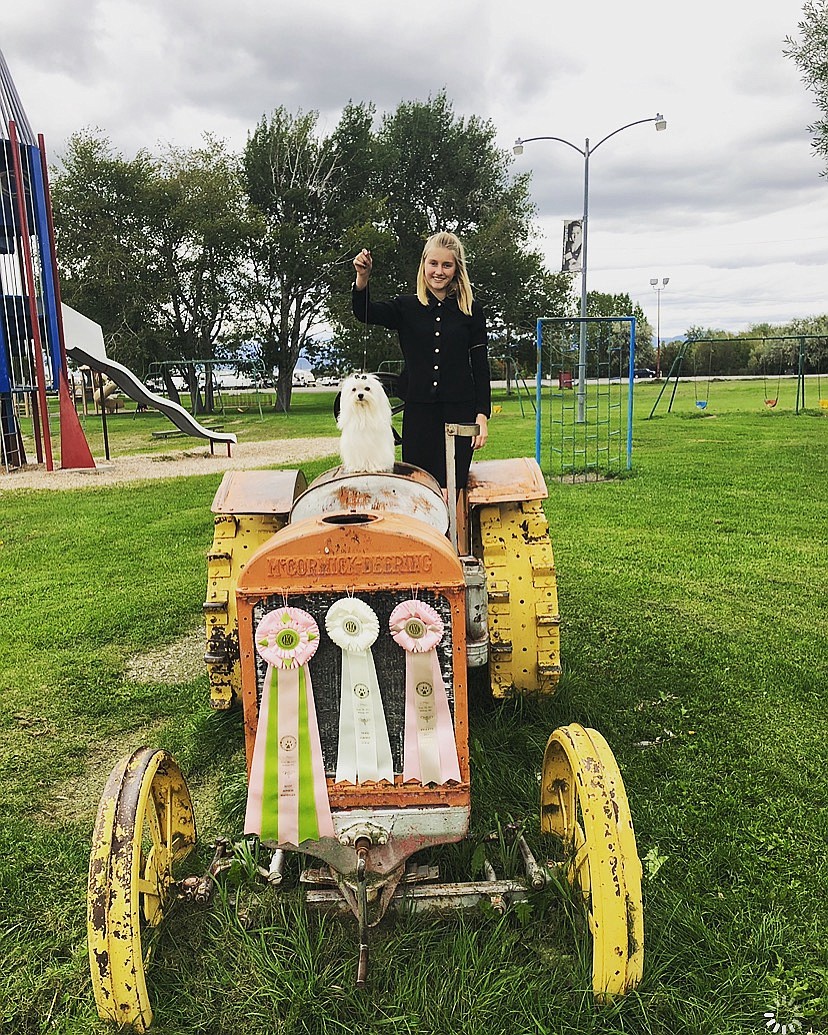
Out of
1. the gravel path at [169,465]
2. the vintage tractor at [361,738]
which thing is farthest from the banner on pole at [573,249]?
the vintage tractor at [361,738]

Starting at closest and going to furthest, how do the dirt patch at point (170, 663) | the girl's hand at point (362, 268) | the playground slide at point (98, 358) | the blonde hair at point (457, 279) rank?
1. the girl's hand at point (362, 268)
2. the blonde hair at point (457, 279)
3. the dirt patch at point (170, 663)
4. the playground slide at point (98, 358)

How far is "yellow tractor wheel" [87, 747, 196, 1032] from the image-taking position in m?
1.97

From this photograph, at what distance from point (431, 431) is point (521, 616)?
1026 millimetres

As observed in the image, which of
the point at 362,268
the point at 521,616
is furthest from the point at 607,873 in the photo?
the point at 362,268

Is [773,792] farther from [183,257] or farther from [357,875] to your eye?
[183,257]

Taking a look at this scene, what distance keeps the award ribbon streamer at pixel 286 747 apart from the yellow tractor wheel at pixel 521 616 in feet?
3.97

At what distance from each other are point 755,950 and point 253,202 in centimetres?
3114

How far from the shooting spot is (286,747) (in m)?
2.27

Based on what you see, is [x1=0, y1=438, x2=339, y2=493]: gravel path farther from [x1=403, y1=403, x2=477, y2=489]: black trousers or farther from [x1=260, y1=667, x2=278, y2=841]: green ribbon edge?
[x1=260, y1=667, x2=278, y2=841]: green ribbon edge

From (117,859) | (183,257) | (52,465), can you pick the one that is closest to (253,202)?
(183,257)

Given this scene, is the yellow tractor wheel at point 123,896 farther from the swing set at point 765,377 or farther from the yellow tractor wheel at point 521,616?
the swing set at point 765,377

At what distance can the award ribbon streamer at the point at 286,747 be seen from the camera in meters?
2.24

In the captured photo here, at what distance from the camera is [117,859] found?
80.5 inches

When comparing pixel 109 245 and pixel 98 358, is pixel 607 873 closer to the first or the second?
pixel 98 358
